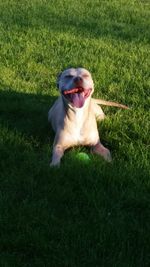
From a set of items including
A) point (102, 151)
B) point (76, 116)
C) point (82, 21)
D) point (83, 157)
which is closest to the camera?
point (83, 157)

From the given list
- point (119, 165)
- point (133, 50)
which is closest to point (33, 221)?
point (119, 165)

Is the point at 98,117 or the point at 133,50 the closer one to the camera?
the point at 98,117

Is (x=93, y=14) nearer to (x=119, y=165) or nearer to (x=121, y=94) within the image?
(x=121, y=94)

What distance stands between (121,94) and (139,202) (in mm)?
2705

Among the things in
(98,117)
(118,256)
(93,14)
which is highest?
(118,256)

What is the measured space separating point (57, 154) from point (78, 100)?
57 cm

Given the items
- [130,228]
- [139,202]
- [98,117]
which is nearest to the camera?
[130,228]

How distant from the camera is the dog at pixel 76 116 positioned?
521 centimetres

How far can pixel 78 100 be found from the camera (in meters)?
5.21

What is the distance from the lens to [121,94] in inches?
269

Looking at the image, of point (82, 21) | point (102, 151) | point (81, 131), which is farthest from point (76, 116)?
point (82, 21)

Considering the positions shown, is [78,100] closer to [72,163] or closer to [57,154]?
[57,154]

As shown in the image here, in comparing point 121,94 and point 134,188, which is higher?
point 134,188

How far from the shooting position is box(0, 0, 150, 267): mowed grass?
3.82 m
